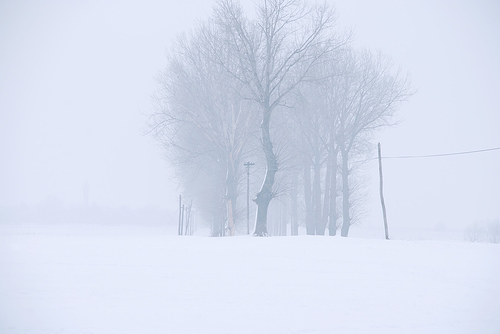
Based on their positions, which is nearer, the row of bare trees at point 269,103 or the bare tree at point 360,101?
the row of bare trees at point 269,103

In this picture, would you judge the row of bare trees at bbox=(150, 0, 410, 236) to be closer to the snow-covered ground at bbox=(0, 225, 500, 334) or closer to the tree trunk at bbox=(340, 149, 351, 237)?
the tree trunk at bbox=(340, 149, 351, 237)

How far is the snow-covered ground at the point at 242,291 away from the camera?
27.5ft

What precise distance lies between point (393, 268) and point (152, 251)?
21.6 feet

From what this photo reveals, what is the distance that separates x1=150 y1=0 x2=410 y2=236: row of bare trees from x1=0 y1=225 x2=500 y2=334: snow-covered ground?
10.3 meters

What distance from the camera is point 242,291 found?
10344 mm

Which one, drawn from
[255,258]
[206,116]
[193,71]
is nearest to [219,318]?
[255,258]

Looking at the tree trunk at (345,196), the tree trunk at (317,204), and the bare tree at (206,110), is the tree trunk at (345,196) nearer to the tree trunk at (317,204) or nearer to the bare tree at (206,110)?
the tree trunk at (317,204)

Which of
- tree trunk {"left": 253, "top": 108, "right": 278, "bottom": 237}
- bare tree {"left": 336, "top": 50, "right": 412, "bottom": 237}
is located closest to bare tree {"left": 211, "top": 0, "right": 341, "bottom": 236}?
tree trunk {"left": 253, "top": 108, "right": 278, "bottom": 237}

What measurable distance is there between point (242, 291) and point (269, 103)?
57.5 ft

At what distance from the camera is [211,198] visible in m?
41.7

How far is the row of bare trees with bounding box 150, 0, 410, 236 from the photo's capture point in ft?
83.3

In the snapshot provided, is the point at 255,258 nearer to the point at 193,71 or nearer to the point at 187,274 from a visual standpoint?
the point at 187,274

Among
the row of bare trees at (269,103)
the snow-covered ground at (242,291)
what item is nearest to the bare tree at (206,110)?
the row of bare trees at (269,103)

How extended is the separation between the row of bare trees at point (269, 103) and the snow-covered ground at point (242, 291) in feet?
33.9
